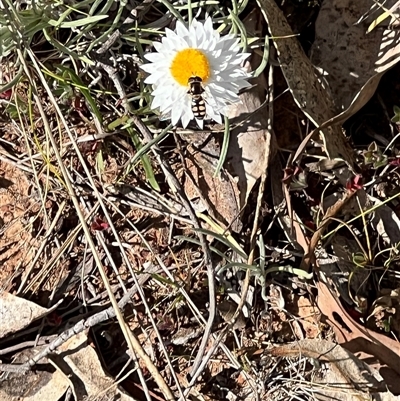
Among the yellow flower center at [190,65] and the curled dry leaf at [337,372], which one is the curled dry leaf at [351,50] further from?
the curled dry leaf at [337,372]

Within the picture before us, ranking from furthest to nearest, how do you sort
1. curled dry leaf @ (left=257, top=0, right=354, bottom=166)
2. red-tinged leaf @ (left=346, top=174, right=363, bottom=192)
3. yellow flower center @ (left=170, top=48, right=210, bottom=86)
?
red-tinged leaf @ (left=346, top=174, right=363, bottom=192)
curled dry leaf @ (left=257, top=0, right=354, bottom=166)
yellow flower center @ (left=170, top=48, right=210, bottom=86)

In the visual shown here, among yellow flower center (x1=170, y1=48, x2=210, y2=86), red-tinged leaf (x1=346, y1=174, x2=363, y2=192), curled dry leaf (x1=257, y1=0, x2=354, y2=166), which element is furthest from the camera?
red-tinged leaf (x1=346, y1=174, x2=363, y2=192)

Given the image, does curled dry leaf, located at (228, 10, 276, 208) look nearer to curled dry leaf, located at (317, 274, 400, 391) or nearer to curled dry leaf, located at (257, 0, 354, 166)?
curled dry leaf, located at (257, 0, 354, 166)

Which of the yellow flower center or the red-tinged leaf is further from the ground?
the yellow flower center

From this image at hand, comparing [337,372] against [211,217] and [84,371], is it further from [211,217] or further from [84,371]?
[84,371]

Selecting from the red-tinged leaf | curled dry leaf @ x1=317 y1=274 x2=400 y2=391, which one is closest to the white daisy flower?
the red-tinged leaf

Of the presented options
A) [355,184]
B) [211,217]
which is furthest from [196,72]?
[355,184]
